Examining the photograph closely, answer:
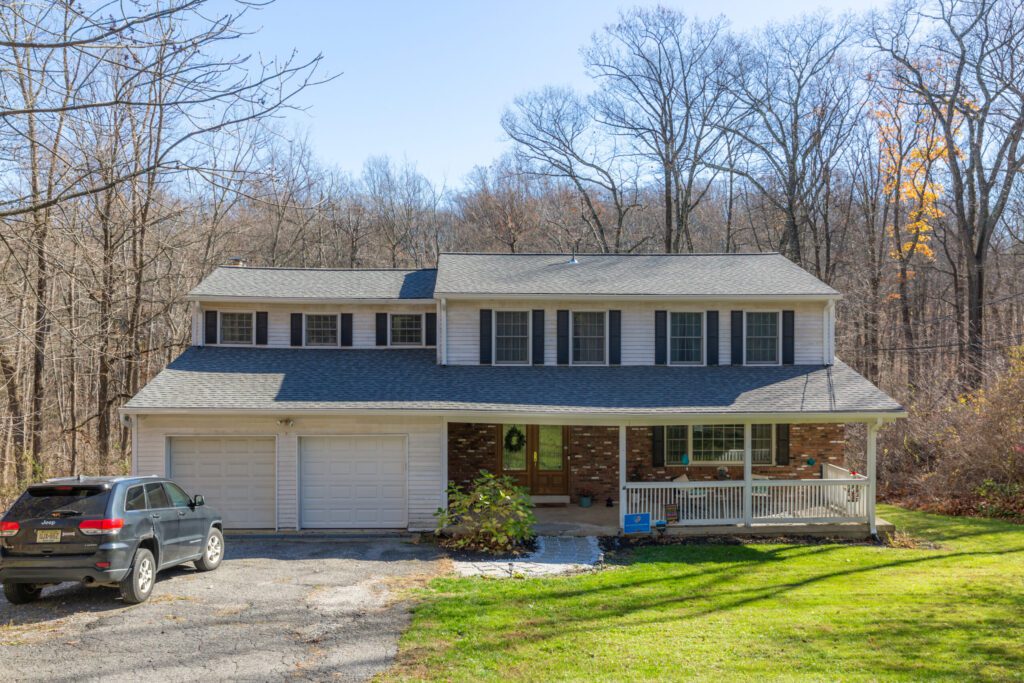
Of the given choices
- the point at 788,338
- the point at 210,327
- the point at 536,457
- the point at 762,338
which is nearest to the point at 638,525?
the point at 536,457

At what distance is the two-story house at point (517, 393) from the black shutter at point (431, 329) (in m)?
0.03

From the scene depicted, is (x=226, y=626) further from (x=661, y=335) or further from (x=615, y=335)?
(x=661, y=335)

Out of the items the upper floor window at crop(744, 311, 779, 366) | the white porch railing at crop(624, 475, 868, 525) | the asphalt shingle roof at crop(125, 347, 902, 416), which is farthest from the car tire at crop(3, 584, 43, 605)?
the upper floor window at crop(744, 311, 779, 366)

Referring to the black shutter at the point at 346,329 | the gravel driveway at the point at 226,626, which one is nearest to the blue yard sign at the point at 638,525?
the gravel driveway at the point at 226,626

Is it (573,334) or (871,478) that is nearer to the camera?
(871,478)

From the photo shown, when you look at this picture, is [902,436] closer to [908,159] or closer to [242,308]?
[908,159]

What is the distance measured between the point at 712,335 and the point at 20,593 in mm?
13346

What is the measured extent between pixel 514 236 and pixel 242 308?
19.0 meters

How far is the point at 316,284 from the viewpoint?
1803cm

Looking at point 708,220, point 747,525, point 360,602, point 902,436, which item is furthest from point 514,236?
point 360,602

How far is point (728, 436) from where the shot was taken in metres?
16.9

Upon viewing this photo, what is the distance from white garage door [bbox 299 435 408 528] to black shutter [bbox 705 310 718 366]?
7166 mm

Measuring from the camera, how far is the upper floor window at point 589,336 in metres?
16.4

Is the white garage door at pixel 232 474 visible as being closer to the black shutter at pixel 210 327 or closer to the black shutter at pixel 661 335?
the black shutter at pixel 210 327
